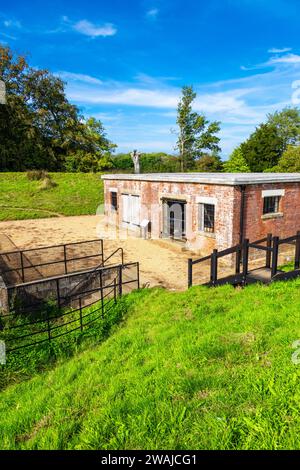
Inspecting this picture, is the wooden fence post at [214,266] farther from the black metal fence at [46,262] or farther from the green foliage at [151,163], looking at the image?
the green foliage at [151,163]

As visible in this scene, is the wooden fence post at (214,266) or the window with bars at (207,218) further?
the window with bars at (207,218)

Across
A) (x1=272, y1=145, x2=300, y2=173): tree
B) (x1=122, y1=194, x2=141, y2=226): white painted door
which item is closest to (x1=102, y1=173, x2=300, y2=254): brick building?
(x1=122, y1=194, x2=141, y2=226): white painted door

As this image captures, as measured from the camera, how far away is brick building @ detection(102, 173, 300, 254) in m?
11.9

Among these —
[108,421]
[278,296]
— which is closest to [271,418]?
[108,421]

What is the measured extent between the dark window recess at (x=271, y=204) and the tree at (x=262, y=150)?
102 ft

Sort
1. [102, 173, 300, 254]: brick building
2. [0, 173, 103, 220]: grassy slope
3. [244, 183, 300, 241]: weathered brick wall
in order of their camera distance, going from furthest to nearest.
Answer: [0, 173, 103, 220]: grassy slope → [244, 183, 300, 241]: weathered brick wall → [102, 173, 300, 254]: brick building

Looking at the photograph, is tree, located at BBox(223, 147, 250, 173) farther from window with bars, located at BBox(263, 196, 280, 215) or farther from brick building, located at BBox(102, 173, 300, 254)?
window with bars, located at BBox(263, 196, 280, 215)

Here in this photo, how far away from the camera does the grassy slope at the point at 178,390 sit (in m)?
3.02

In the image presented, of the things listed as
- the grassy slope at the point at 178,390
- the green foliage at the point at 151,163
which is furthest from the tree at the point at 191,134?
the grassy slope at the point at 178,390

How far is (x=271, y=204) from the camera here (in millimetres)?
13195

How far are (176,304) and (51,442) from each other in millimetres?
4692

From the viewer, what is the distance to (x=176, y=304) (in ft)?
24.8

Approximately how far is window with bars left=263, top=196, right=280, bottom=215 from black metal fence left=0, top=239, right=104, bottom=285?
688 centimetres
